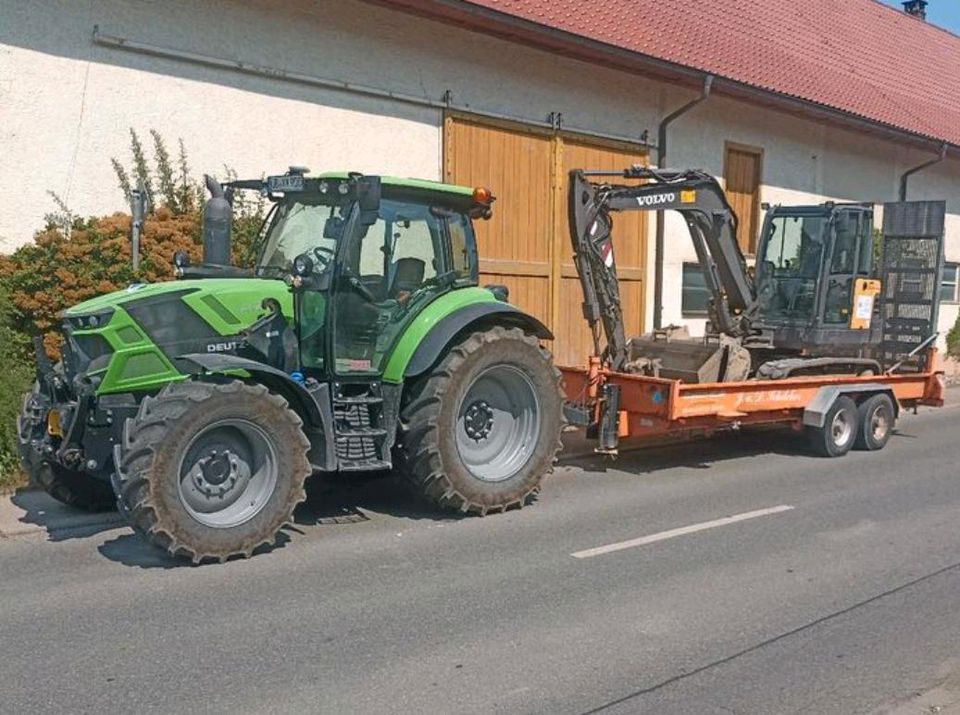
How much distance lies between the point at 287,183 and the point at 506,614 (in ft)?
11.8

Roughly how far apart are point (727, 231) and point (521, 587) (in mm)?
5892

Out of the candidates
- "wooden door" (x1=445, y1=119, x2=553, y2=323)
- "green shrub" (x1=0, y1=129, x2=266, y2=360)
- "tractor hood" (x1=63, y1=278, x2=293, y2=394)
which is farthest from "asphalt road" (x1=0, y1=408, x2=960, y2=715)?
"wooden door" (x1=445, y1=119, x2=553, y2=323)

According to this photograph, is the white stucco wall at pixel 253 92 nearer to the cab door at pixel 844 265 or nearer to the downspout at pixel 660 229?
the downspout at pixel 660 229

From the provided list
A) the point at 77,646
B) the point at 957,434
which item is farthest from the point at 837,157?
the point at 77,646

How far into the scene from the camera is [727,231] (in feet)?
33.8

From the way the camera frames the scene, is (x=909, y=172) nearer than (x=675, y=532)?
No

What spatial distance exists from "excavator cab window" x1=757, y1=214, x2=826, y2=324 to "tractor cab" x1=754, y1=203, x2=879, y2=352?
0.01 m

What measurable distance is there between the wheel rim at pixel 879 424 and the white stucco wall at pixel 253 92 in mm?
5401

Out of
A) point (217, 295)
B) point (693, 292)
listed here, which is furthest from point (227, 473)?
point (693, 292)

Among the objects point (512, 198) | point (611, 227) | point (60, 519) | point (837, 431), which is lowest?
point (60, 519)

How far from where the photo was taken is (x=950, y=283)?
22.2 metres

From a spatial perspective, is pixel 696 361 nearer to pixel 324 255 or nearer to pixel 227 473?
pixel 324 255

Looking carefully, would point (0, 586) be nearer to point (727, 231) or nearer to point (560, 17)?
point (727, 231)

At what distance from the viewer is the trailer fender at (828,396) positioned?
33.2 ft
